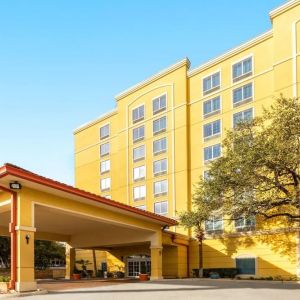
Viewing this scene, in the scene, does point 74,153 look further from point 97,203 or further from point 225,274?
point 97,203

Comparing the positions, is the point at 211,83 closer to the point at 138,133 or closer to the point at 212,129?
the point at 212,129

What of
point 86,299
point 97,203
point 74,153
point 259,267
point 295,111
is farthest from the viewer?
point 74,153

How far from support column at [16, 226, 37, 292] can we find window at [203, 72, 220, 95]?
25851mm

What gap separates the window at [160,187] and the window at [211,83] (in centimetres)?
1008

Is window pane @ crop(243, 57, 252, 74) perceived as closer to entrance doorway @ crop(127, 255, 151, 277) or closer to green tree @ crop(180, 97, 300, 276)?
green tree @ crop(180, 97, 300, 276)

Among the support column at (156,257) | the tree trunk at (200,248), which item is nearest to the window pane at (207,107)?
the tree trunk at (200,248)

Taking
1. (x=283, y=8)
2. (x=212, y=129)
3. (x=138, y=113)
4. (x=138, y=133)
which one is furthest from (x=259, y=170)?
(x=138, y=113)

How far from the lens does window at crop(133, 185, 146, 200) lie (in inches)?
1911

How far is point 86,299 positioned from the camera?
748 inches

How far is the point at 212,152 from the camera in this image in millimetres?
42500

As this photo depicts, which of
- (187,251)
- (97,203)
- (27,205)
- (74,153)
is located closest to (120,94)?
(74,153)

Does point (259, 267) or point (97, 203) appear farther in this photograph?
point (259, 267)

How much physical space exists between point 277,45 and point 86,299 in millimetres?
28045

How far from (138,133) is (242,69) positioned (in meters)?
14.3
